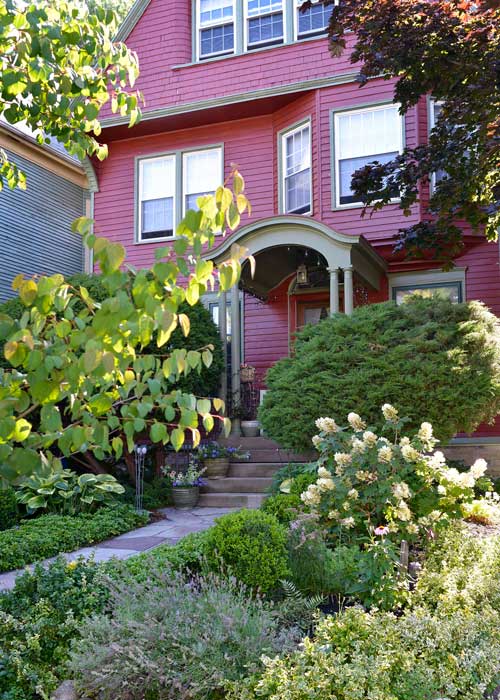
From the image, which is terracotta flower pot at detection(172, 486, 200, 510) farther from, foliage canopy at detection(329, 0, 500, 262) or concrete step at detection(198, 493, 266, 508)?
foliage canopy at detection(329, 0, 500, 262)

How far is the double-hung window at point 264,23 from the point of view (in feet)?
38.2

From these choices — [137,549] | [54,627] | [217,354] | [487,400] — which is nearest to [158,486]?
[217,354]

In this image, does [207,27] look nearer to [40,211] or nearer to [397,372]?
[40,211]

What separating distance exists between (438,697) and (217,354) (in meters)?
6.78

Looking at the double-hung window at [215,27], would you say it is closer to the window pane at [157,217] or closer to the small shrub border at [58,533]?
the window pane at [157,217]

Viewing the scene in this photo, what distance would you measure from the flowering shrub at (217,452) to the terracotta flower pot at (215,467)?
0.17 ft

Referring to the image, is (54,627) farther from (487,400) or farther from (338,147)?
(338,147)

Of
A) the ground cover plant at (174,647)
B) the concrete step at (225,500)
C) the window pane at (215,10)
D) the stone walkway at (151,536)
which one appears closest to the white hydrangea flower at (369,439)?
the ground cover plant at (174,647)

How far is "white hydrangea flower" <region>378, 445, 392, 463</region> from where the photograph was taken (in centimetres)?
443

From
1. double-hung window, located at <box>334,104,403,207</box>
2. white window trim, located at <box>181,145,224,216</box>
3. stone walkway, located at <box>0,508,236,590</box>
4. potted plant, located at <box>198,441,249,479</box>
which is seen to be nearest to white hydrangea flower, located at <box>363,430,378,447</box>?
stone walkway, located at <box>0,508,236,590</box>

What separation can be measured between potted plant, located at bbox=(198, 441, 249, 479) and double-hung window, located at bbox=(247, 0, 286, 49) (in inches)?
292

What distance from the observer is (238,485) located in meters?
8.39

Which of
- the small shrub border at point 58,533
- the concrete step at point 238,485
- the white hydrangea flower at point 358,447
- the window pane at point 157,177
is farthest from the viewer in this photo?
the window pane at point 157,177

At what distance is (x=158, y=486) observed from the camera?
8.32m
